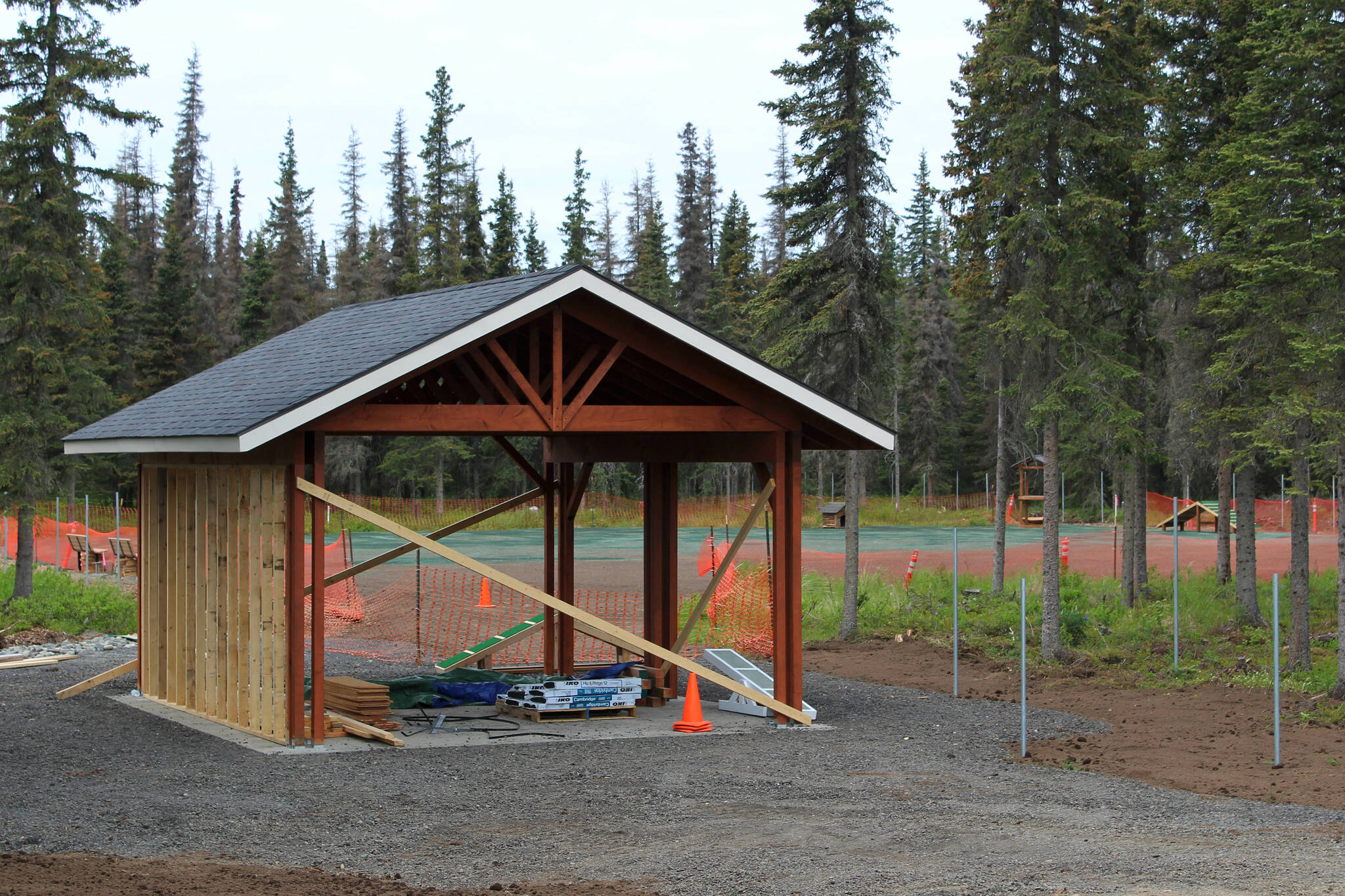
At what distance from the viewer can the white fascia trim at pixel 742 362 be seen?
11.8 m

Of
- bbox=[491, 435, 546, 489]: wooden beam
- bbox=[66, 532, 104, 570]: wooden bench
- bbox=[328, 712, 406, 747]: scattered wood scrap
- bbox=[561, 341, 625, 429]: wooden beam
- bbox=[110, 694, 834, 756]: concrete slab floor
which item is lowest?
bbox=[110, 694, 834, 756]: concrete slab floor

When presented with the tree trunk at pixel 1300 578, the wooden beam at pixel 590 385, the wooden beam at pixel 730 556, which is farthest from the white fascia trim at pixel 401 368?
the tree trunk at pixel 1300 578

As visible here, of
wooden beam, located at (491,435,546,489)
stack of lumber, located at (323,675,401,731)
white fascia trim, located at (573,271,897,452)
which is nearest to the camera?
white fascia trim, located at (573,271,897,452)

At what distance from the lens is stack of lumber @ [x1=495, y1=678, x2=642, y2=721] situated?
13.0 metres

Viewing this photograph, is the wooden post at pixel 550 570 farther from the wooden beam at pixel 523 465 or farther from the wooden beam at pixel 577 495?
the wooden beam at pixel 577 495

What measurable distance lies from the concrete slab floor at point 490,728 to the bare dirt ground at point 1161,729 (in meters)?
3.01

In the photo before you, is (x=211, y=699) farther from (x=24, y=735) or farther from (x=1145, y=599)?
(x=1145, y=599)

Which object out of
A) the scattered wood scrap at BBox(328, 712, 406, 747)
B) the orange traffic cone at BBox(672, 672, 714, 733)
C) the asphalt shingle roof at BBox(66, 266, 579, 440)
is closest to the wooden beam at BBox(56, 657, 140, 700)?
the asphalt shingle roof at BBox(66, 266, 579, 440)

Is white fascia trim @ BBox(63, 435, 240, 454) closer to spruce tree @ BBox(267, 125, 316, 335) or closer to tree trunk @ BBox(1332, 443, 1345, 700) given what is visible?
tree trunk @ BBox(1332, 443, 1345, 700)

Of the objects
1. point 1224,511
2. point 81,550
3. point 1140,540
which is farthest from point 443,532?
point 81,550

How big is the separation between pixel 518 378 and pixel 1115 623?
14.2m

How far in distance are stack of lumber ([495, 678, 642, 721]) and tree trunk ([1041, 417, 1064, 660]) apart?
7.98 m

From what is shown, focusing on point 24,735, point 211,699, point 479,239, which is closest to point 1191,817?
point 211,699

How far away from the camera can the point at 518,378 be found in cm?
1162
